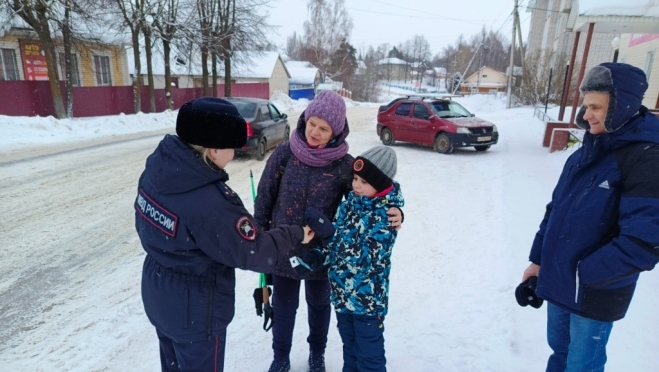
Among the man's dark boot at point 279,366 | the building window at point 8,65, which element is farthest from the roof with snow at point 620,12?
the building window at point 8,65

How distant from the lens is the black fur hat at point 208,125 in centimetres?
164

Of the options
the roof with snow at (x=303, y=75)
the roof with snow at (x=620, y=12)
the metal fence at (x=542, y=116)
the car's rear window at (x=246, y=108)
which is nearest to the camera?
the roof with snow at (x=620, y=12)

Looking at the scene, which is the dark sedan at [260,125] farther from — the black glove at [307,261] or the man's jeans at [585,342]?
the man's jeans at [585,342]

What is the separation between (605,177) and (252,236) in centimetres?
161

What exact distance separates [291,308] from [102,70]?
27.0m

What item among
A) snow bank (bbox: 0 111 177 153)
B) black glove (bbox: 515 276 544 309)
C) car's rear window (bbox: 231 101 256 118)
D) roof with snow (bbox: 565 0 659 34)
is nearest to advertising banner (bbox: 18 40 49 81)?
snow bank (bbox: 0 111 177 153)

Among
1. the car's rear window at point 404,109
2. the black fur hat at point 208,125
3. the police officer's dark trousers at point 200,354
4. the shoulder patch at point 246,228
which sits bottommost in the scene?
the police officer's dark trousers at point 200,354

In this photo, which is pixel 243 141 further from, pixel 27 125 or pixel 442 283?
pixel 27 125

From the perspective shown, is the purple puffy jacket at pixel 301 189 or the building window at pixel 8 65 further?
the building window at pixel 8 65

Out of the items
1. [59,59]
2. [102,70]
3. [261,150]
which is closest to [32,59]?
[59,59]

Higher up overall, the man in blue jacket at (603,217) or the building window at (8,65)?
the building window at (8,65)

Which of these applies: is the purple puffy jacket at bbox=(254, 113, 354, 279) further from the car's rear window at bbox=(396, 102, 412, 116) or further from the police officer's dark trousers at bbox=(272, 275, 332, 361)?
the car's rear window at bbox=(396, 102, 412, 116)

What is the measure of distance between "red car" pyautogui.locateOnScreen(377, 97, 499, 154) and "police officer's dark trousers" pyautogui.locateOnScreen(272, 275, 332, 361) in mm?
9498

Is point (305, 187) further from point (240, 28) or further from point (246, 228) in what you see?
point (240, 28)
